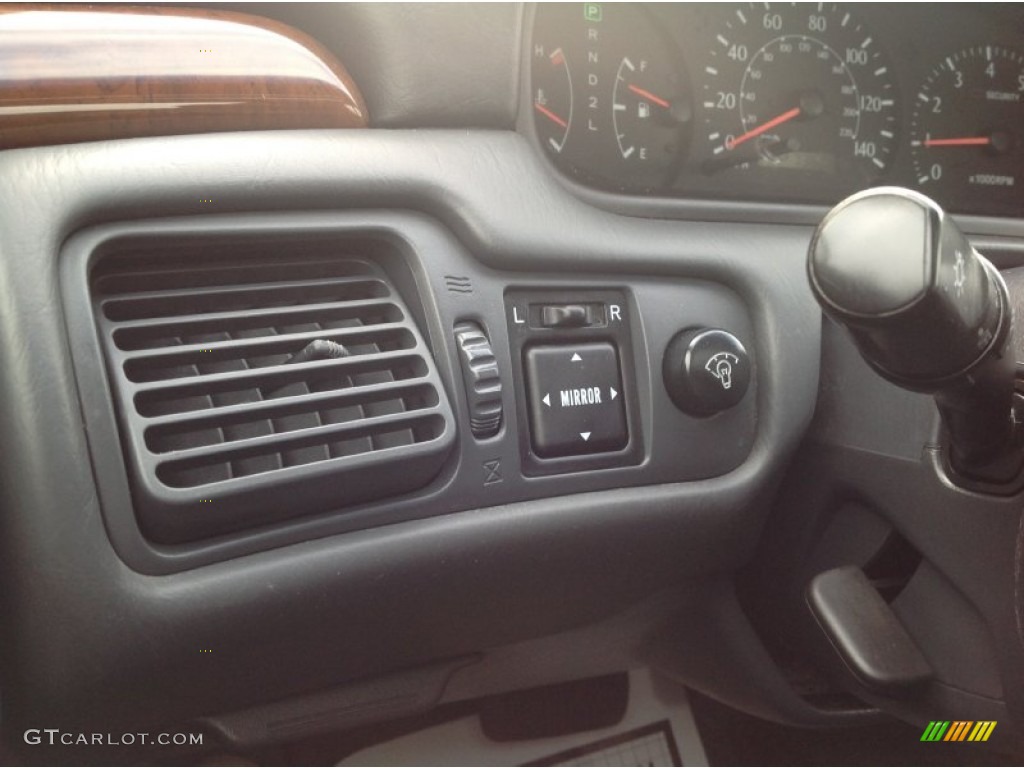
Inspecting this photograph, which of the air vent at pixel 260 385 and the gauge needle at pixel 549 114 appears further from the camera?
the gauge needle at pixel 549 114

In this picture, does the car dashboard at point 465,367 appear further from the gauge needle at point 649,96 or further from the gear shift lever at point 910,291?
the gear shift lever at point 910,291

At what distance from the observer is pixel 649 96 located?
0.94 meters

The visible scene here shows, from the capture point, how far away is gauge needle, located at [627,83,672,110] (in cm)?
94

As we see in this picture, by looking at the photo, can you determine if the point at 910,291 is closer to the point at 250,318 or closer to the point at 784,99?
the point at 250,318

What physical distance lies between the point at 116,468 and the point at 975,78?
0.88 metres

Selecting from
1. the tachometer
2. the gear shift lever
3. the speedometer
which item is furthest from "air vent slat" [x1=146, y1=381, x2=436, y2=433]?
the tachometer

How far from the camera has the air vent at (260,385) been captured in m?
0.63

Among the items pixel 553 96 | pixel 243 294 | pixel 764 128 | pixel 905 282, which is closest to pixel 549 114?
pixel 553 96

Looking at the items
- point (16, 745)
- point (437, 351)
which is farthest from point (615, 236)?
point (16, 745)

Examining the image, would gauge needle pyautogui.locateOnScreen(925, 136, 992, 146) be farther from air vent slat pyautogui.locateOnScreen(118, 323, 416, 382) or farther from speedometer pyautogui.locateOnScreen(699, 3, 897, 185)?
air vent slat pyautogui.locateOnScreen(118, 323, 416, 382)

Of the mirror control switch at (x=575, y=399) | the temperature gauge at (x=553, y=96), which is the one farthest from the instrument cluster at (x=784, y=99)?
the mirror control switch at (x=575, y=399)

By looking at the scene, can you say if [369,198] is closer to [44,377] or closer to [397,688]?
[44,377]

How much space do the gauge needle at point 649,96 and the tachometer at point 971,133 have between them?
264 millimetres

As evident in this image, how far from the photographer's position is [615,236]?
33.4 inches
